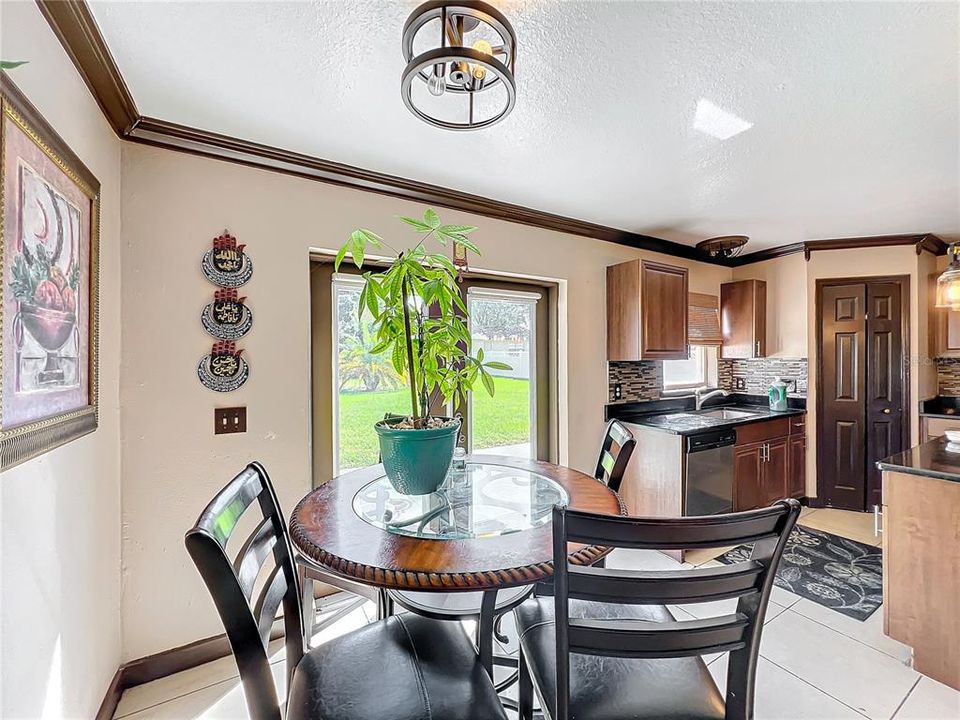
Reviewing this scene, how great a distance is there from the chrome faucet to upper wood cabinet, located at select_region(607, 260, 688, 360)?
0.85m

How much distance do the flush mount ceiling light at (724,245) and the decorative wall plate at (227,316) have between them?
356cm

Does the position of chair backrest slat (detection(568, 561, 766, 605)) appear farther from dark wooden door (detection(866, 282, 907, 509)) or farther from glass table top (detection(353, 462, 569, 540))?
dark wooden door (detection(866, 282, 907, 509))

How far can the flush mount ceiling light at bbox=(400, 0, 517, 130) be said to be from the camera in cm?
111

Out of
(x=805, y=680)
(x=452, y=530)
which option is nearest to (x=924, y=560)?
(x=805, y=680)

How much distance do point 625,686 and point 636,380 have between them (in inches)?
110

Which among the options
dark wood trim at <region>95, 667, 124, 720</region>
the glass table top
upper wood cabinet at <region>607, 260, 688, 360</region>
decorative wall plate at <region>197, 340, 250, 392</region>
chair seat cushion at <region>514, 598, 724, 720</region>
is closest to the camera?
chair seat cushion at <region>514, 598, 724, 720</region>

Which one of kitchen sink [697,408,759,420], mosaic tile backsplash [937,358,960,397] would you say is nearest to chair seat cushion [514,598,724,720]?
kitchen sink [697,408,759,420]

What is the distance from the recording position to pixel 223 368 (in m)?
1.98

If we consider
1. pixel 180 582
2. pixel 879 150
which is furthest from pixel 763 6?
pixel 180 582

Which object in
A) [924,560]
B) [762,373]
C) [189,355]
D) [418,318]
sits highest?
[418,318]

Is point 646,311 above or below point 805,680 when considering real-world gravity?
above

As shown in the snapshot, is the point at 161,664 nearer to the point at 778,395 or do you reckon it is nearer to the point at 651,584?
the point at 651,584

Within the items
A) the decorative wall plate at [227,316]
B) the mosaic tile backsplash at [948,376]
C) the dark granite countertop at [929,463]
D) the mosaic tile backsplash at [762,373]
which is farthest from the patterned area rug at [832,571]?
the decorative wall plate at [227,316]

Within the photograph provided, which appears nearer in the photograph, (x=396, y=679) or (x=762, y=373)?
(x=396, y=679)
